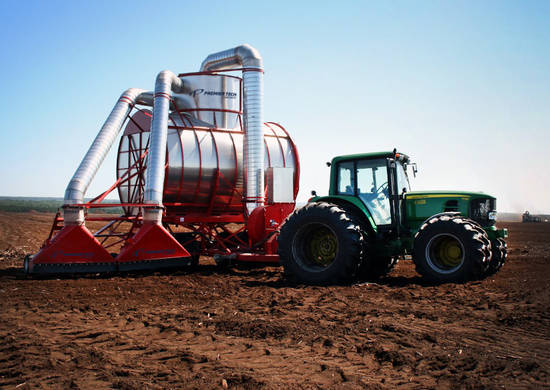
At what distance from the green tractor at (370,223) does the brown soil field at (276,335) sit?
0.58 metres

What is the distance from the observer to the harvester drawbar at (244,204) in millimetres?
8719

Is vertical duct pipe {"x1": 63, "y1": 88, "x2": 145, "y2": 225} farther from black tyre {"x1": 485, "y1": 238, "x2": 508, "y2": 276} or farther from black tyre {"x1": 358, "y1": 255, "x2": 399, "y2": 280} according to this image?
black tyre {"x1": 485, "y1": 238, "x2": 508, "y2": 276}

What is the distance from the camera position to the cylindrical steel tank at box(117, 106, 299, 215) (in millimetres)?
12117

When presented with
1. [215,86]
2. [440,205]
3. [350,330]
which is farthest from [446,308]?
[215,86]

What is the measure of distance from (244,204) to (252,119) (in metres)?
2.16

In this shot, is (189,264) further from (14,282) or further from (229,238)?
(14,282)

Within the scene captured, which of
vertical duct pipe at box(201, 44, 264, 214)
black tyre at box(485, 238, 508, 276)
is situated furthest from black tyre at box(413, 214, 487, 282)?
vertical duct pipe at box(201, 44, 264, 214)

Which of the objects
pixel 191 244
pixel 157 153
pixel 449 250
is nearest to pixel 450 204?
pixel 449 250

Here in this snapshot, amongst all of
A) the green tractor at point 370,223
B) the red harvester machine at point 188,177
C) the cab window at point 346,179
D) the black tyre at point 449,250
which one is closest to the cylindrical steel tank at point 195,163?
the red harvester machine at point 188,177

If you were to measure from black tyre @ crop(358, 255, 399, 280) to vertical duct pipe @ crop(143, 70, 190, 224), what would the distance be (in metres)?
4.52

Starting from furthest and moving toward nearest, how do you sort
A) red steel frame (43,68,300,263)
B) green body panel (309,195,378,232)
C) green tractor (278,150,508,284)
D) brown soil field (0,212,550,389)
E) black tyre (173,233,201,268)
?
black tyre (173,233,201,268), red steel frame (43,68,300,263), green body panel (309,195,378,232), green tractor (278,150,508,284), brown soil field (0,212,550,389)

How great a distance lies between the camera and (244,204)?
12.4 metres

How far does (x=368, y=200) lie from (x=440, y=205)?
1.33 metres

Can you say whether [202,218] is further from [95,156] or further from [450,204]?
[450,204]
